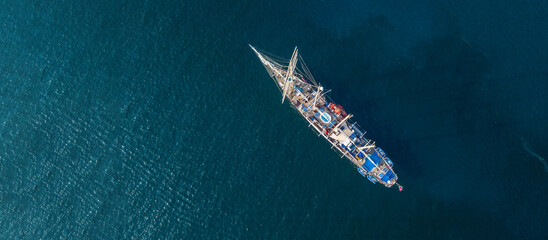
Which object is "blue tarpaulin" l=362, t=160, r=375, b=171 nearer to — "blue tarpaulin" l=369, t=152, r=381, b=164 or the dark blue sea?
"blue tarpaulin" l=369, t=152, r=381, b=164

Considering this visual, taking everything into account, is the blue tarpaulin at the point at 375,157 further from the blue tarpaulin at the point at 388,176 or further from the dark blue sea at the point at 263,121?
the dark blue sea at the point at 263,121

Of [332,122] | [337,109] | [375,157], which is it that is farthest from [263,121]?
[375,157]

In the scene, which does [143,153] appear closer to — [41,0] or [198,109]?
[198,109]

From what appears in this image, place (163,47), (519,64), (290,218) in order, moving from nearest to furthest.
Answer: (290,218) → (519,64) → (163,47)

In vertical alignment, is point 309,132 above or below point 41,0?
below

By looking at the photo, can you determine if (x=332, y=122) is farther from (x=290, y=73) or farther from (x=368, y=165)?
(x=290, y=73)

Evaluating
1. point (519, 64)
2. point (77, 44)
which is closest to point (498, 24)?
point (519, 64)

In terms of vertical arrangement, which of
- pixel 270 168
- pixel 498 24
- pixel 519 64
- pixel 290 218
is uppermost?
pixel 498 24

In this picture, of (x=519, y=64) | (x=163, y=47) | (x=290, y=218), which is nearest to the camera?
(x=290, y=218)
